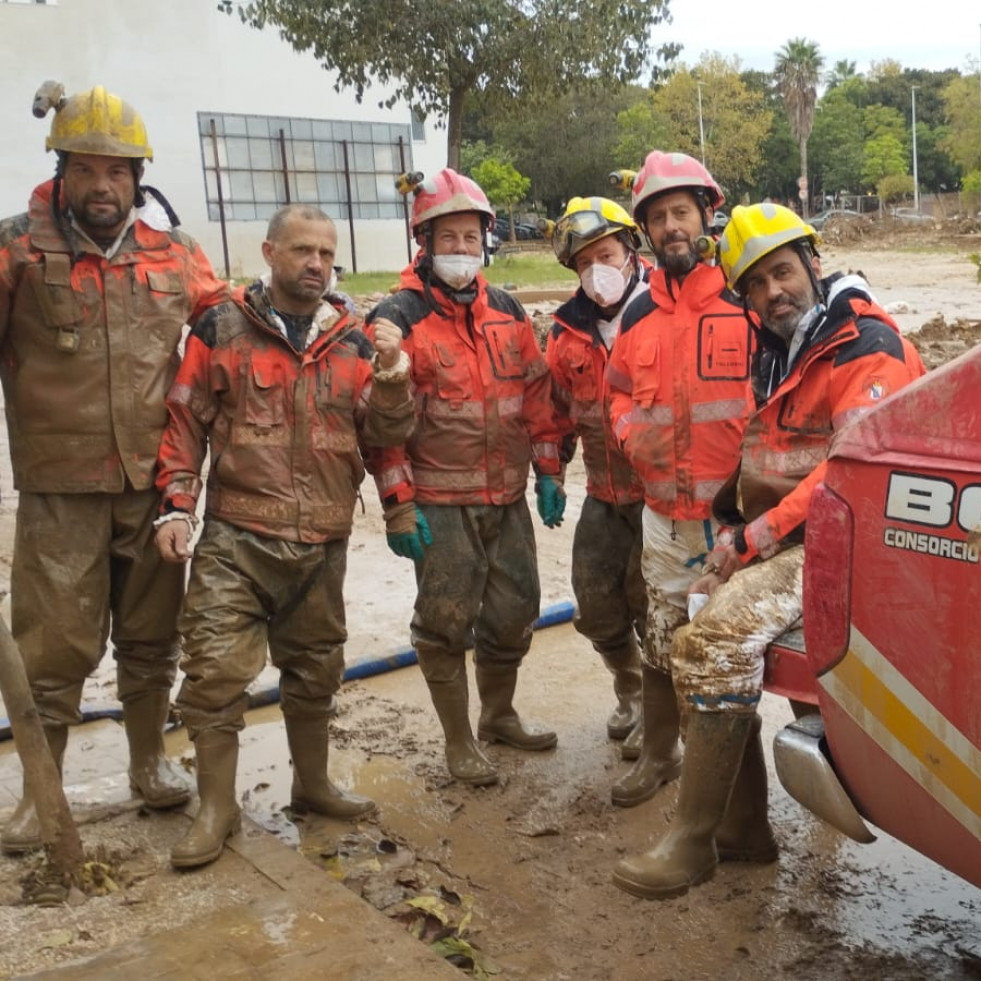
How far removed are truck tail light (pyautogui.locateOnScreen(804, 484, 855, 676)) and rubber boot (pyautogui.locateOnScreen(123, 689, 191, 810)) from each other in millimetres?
2544

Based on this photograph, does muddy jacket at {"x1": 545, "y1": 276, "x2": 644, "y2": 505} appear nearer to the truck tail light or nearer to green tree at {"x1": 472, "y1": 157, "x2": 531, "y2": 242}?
the truck tail light

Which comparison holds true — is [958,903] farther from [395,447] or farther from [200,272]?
[200,272]

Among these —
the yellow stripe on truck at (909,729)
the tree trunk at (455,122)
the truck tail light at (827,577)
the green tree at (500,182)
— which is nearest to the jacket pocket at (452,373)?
the truck tail light at (827,577)

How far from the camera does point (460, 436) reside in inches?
192

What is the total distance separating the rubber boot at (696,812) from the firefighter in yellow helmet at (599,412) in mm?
1664

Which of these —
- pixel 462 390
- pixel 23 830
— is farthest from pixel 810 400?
pixel 23 830

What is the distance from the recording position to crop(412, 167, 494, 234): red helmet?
4.82m

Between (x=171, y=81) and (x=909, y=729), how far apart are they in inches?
1252

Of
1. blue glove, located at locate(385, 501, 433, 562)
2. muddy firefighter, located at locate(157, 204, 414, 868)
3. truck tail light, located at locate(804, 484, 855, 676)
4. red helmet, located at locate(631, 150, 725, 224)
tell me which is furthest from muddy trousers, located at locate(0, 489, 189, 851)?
truck tail light, located at locate(804, 484, 855, 676)

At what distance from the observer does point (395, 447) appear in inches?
180

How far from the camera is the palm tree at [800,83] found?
212ft

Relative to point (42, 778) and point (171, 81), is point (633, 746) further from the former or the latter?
point (171, 81)

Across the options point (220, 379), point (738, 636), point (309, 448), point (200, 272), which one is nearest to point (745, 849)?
point (738, 636)

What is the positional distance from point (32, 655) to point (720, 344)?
2.54 meters
